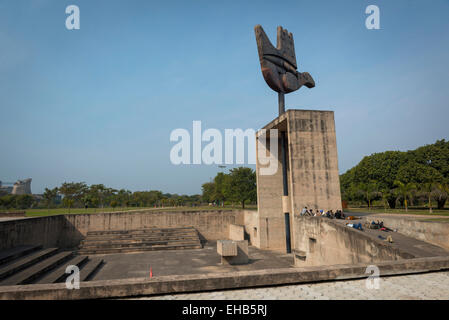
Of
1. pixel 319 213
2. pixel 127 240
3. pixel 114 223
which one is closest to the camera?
pixel 319 213

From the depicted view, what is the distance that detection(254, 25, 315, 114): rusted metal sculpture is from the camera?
18.3 meters

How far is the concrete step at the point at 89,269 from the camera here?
14636 millimetres

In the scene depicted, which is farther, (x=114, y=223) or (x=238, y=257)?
(x=114, y=223)

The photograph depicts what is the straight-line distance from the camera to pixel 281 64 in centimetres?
1961

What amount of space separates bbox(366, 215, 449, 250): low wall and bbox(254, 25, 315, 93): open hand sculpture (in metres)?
12.4

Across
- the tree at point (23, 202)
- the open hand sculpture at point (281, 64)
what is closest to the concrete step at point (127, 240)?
the open hand sculpture at point (281, 64)

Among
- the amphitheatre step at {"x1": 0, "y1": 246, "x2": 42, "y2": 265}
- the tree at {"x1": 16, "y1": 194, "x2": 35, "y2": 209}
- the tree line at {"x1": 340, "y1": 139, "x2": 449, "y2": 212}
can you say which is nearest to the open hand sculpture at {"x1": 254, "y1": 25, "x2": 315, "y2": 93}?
the tree line at {"x1": 340, "y1": 139, "x2": 449, "y2": 212}

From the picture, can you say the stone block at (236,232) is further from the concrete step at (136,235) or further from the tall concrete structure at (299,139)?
the tall concrete structure at (299,139)

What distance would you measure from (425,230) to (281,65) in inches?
578

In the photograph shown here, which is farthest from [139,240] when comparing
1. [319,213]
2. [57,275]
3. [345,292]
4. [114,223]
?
[345,292]

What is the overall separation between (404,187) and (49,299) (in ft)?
125

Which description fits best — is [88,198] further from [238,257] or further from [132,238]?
[238,257]
